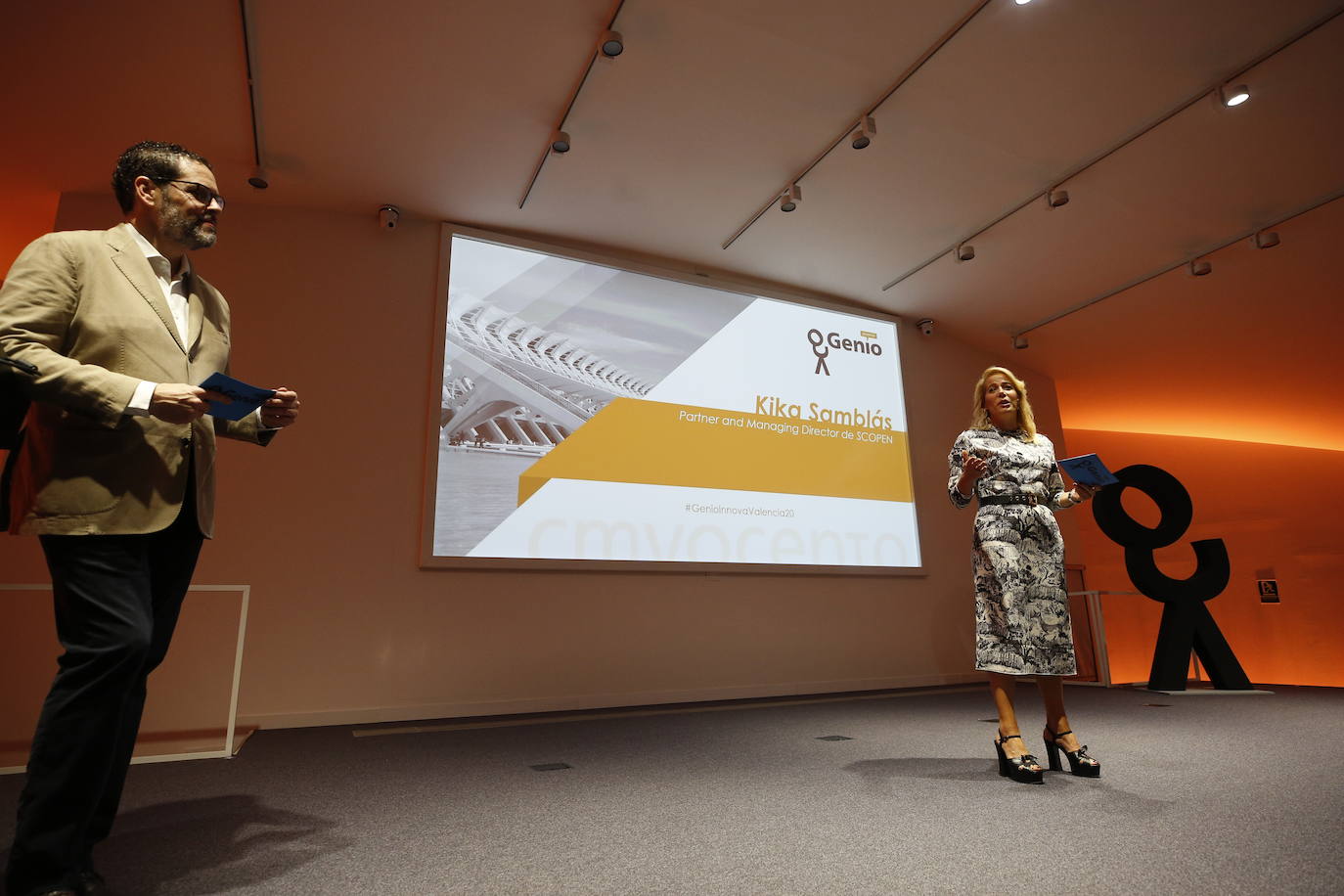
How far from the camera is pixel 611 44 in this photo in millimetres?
3049

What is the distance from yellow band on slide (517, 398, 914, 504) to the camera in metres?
4.42

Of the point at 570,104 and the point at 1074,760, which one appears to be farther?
the point at 570,104

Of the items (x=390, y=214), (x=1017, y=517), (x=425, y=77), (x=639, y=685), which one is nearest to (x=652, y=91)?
(x=425, y=77)

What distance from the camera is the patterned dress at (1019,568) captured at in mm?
2223

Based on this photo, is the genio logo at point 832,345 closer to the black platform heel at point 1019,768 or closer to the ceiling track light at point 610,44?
the ceiling track light at point 610,44

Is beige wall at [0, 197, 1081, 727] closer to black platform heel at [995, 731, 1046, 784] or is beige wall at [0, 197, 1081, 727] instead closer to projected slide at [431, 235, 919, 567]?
projected slide at [431, 235, 919, 567]

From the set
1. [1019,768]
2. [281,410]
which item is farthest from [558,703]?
[281,410]

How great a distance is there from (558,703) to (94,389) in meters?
3.29

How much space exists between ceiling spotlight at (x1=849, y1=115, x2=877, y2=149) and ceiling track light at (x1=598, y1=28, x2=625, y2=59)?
4.10 feet

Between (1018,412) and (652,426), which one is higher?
(652,426)

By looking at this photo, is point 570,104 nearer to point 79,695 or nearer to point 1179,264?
point 79,695

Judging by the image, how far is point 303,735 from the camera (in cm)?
327

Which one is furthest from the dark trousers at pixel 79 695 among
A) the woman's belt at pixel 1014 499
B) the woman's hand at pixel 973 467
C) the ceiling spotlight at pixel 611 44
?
the ceiling spotlight at pixel 611 44

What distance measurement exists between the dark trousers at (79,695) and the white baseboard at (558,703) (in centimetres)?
248
